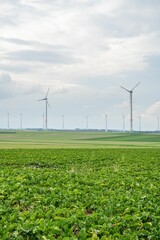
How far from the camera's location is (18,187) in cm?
1628

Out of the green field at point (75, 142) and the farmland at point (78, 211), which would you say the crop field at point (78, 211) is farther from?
the green field at point (75, 142)

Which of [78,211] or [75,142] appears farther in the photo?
[75,142]

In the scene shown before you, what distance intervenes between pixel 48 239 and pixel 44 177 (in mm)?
10799

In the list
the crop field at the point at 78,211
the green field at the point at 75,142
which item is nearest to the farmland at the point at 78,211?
the crop field at the point at 78,211

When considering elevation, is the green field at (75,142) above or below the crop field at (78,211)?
below

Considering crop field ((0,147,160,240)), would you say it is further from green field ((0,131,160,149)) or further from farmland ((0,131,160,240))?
green field ((0,131,160,149))

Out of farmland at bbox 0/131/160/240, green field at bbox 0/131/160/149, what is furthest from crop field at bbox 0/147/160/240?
green field at bbox 0/131/160/149

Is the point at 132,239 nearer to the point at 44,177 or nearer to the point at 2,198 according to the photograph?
the point at 2,198

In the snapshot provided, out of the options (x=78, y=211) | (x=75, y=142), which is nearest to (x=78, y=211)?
(x=78, y=211)

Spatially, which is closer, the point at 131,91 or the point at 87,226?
the point at 87,226

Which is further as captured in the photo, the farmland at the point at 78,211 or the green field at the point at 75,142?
the green field at the point at 75,142

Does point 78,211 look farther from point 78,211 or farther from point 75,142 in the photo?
point 75,142

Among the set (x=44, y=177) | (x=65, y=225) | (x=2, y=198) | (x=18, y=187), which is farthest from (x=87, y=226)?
(x=44, y=177)

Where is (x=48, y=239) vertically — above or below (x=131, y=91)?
below
